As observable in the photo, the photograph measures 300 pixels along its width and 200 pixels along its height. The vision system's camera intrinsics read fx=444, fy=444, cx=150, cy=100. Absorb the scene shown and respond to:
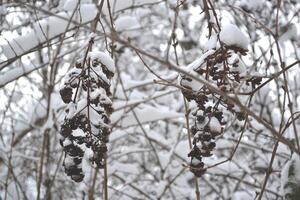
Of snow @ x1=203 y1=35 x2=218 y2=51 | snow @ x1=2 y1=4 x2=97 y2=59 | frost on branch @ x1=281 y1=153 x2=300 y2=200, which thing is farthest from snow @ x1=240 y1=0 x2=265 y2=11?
snow @ x1=203 y1=35 x2=218 y2=51

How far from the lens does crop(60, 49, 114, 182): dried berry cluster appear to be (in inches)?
37.7

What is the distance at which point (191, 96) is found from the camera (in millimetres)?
916

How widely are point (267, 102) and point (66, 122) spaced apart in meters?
2.57

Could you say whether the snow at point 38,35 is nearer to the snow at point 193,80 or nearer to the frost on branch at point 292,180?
the snow at point 193,80

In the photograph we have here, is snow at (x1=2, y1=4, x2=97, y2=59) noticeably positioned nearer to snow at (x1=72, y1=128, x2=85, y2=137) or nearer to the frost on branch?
snow at (x1=72, y1=128, x2=85, y2=137)

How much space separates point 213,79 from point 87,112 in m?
0.28

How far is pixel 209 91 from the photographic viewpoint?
908 millimetres

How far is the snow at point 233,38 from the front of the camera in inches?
35.1

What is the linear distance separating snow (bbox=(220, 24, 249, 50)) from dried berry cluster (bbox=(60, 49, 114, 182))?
0.83 feet

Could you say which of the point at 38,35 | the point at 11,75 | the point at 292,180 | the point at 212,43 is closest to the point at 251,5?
the point at 38,35

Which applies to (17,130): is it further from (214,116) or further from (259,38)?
(214,116)

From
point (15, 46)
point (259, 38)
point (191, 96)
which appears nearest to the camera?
point (191, 96)

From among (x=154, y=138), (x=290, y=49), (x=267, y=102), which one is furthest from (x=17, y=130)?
(x=290, y=49)

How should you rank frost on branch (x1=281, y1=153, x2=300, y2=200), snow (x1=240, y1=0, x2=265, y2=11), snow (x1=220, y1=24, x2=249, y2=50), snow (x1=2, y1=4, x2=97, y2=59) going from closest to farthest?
snow (x1=220, y1=24, x2=249, y2=50)
frost on branch (x1=281, y1=153, x2=300, y2=200)
snow (x1=2, y1=4, x2=97, y2=59)
snow (x1=240, y1=0, x2=265, y2=11)
